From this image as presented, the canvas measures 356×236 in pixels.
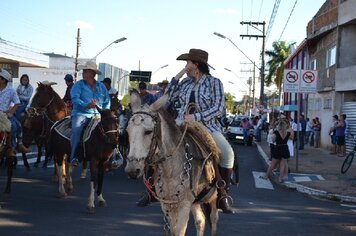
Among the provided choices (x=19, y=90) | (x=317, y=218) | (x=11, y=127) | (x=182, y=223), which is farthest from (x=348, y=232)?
(x=19, y=90)

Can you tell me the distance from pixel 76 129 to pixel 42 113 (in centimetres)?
288

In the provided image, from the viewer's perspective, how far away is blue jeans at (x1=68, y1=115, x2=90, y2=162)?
9.46 m

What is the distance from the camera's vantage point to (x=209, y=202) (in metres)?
6.32

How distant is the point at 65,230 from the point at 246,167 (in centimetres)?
1207

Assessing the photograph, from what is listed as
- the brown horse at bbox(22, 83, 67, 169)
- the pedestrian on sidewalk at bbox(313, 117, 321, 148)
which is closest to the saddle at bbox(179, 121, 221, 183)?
the brown horse at bbox(22, 83, 67, 169)

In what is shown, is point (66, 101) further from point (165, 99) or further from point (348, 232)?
point (165, 99)

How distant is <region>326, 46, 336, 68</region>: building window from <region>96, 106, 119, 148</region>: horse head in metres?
22.2

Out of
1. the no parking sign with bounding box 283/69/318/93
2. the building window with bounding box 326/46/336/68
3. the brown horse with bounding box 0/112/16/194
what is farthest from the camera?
the building window with bounding box 326/46/336/68

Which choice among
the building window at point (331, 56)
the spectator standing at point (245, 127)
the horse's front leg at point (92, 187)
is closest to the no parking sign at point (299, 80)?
the horse's front leg at point (92, 187)

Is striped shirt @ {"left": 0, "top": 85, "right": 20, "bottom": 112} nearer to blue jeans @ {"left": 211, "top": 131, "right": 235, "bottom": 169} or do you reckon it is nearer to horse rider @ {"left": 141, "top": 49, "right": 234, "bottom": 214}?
horse rider @ {"left": 141, "top": 49, "right": 234, "bottom": 214}

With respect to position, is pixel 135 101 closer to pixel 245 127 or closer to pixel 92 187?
pixel 92 187

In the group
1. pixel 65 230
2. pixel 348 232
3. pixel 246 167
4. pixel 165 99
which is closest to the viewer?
pixel 165 99

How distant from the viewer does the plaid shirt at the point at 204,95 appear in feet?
19.1

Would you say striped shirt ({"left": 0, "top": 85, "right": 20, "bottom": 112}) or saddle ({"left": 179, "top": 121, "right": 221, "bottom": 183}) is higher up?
striped shirt ({"left": 0, "top": 85, "right": 20, "bottom": 112})
